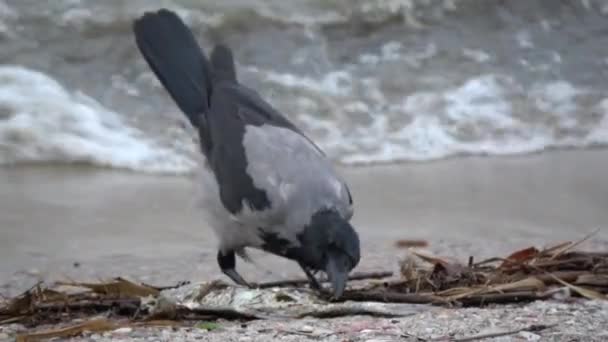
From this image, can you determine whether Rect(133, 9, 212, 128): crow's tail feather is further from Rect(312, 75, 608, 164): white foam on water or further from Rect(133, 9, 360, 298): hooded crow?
Rect(312, 75, 608, 164): white foam on water

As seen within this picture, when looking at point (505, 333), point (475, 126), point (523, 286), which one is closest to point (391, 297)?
point (523, 286)

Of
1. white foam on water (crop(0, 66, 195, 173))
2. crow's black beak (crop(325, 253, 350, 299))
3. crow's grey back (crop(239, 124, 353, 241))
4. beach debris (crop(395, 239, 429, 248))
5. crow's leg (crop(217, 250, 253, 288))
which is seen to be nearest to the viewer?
crow's black beak (crop(325, 253, 350, 299))

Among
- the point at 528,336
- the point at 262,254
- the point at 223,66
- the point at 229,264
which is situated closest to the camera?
the point at 528,336

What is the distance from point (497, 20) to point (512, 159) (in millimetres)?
2953

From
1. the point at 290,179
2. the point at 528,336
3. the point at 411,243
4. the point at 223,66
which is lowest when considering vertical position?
the point at 528,336

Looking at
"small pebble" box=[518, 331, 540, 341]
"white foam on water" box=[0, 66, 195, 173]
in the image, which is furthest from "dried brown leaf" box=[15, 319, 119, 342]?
"white foam on water" box=[0, 66, 195, 173]

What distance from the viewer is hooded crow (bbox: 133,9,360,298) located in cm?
363

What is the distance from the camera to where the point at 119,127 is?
22.2 ft

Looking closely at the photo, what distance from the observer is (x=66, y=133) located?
21.6 feet

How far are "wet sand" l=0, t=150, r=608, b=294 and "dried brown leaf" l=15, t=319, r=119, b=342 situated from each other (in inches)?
51.2

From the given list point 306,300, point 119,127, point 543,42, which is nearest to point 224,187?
point 306,300

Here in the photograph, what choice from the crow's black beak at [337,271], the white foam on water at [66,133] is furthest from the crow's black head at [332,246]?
the white foam on water at [66,133]

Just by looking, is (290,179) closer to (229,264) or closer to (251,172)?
(251,172)

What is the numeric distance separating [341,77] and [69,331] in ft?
15.9
